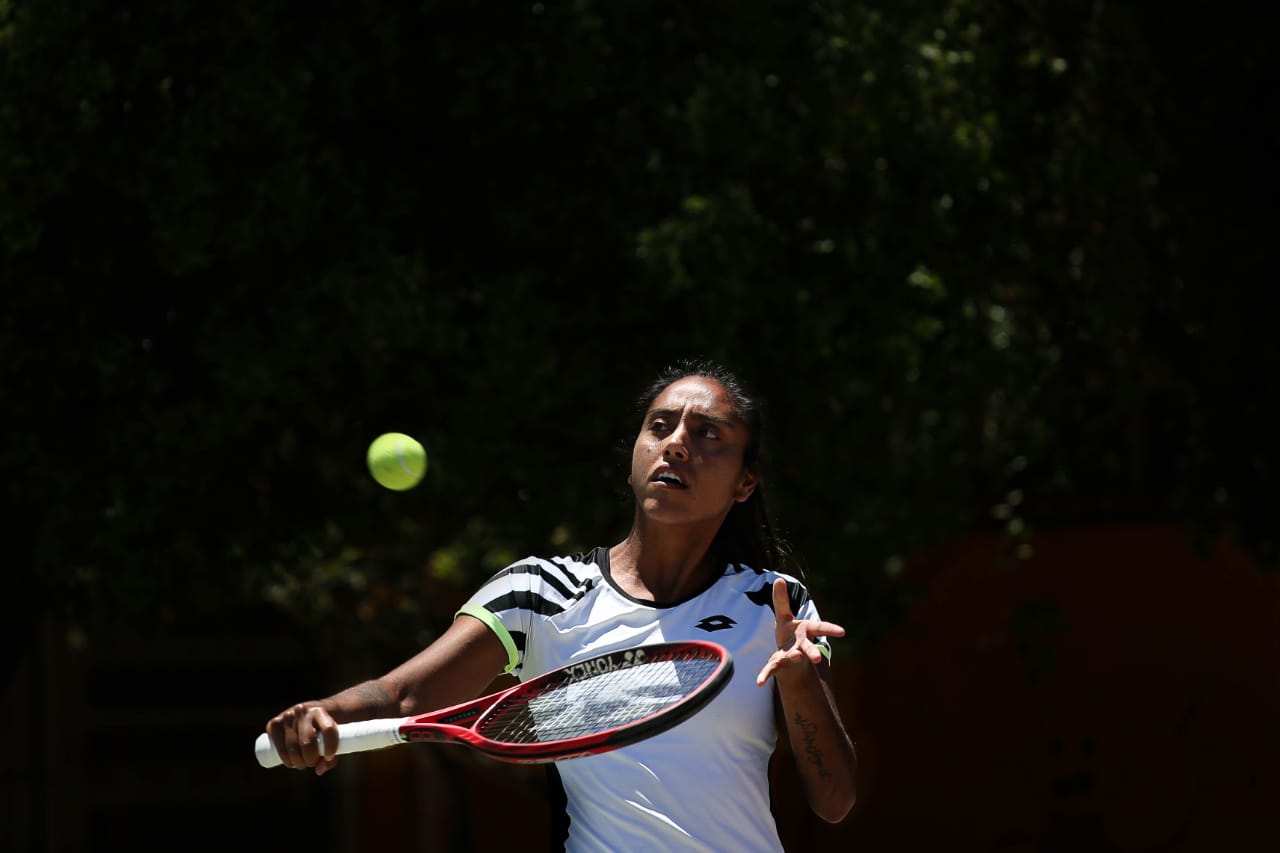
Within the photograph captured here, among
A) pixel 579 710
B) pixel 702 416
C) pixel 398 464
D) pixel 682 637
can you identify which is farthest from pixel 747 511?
pixel 398 464

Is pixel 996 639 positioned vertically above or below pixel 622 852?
above

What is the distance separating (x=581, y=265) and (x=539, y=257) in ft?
0.70

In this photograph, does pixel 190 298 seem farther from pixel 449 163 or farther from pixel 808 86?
pixel 808 86

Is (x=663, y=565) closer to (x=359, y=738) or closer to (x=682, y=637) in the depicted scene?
(x=682, y=637)

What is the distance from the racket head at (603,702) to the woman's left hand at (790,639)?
105mm

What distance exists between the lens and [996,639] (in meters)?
10.8

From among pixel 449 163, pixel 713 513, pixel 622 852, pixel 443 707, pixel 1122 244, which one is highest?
pixel 449 163

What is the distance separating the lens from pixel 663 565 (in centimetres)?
363

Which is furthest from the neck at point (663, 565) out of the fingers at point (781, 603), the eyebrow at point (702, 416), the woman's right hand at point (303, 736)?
the woman's right hand at point (303, 736)

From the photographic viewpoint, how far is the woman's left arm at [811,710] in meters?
3.26

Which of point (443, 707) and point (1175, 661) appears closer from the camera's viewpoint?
point (443, 707)

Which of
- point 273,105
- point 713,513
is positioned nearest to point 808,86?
point 273,105

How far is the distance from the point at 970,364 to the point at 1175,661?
3597 mm

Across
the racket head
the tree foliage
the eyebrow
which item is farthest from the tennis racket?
the tree foliage
